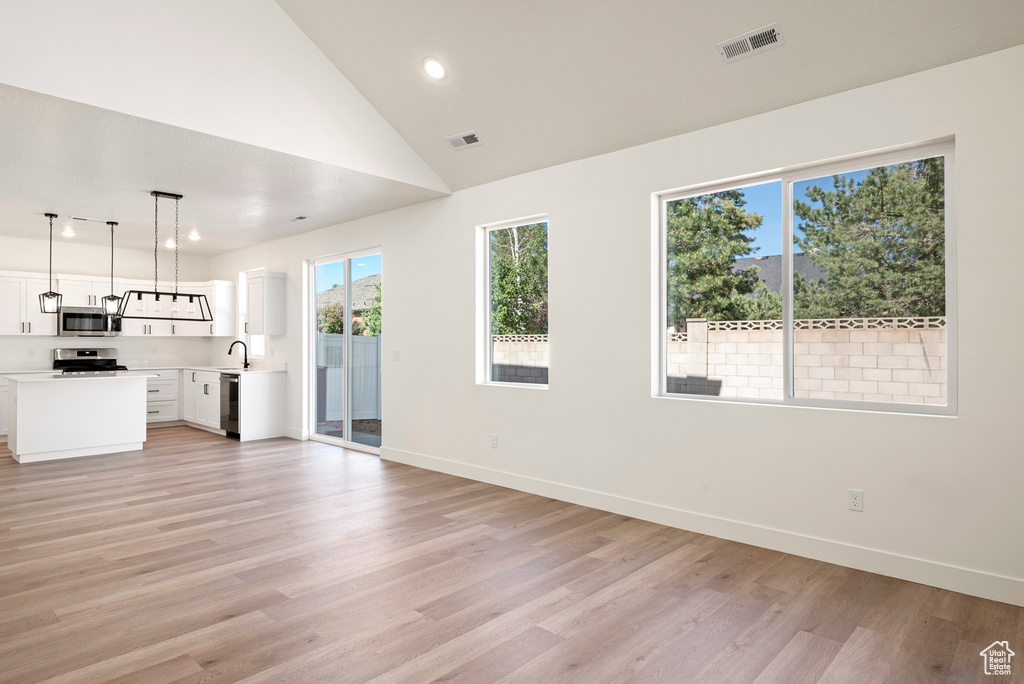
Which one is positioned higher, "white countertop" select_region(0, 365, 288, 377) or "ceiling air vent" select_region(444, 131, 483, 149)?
"ceiling air vent" select_region(444, 131, 483, 149)

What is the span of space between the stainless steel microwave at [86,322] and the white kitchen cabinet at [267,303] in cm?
172

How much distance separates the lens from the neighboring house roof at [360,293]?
6.65 meters

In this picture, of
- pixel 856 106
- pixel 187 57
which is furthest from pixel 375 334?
pixel 856 106

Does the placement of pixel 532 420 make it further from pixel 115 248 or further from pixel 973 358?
pixel 115 248

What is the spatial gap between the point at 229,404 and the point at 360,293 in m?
2.38

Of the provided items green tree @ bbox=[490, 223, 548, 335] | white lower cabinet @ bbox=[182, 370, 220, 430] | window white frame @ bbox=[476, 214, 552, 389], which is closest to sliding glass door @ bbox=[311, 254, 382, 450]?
white lower cabinet @ bbox=[182, 370, 220, 430]

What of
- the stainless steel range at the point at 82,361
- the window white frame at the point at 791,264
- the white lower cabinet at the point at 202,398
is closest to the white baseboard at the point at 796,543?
the window white frame at the point at 791,264

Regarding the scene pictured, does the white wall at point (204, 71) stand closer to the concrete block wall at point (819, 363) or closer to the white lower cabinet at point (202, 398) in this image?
the concrete block wall at point (819, 363)

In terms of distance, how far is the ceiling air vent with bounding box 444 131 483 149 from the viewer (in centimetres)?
470

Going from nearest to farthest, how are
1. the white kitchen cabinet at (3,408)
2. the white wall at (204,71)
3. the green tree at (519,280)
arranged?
the white wall at (204,71) → the green tree at (519,280) → the white kitchen cabinet at (3,408)

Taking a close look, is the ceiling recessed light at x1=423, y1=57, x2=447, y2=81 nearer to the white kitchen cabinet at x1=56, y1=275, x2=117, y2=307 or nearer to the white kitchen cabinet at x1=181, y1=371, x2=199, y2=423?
the white kitchen cabinet at x1=181, y1=371, x2=199, y2=423

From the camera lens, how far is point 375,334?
6.64 meters

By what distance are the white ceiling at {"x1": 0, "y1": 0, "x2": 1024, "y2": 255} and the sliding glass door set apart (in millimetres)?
1361

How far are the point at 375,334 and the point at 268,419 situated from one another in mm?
2105
